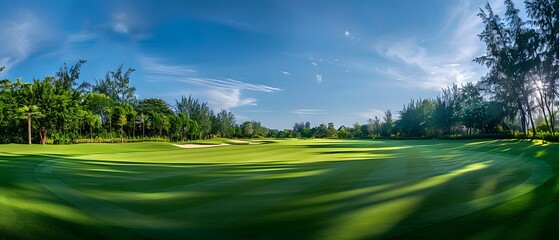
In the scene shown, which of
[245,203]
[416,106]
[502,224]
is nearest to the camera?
[502,224]

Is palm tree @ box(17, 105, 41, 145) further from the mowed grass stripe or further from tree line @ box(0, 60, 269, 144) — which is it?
the mowed grass stripe

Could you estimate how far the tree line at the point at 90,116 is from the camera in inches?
1795

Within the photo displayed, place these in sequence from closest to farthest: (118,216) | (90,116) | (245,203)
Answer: (118,216) → (245,203) → (90,116)

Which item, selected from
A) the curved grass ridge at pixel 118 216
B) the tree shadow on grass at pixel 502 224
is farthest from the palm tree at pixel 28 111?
the tree shadow on grass at pixel 502 224

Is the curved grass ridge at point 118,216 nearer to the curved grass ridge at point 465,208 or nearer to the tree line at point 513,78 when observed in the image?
the curved grass ridge at point 465,208

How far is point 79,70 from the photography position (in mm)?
80688

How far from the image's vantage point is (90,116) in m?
54.9

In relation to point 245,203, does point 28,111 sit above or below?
above

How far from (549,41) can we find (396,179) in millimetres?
35621

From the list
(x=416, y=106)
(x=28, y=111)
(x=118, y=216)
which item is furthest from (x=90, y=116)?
(x=416, y=106)

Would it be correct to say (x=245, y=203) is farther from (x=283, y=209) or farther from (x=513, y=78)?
(x=513, y=78)

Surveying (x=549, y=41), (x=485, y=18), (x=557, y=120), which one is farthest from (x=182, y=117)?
(x=557, y=120)

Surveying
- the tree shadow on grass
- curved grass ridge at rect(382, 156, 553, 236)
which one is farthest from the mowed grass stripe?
curved grass ridge at rect(382, 156, 553, 236)

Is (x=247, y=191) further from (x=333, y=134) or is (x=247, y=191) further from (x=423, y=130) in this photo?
(x=333, y=134)
